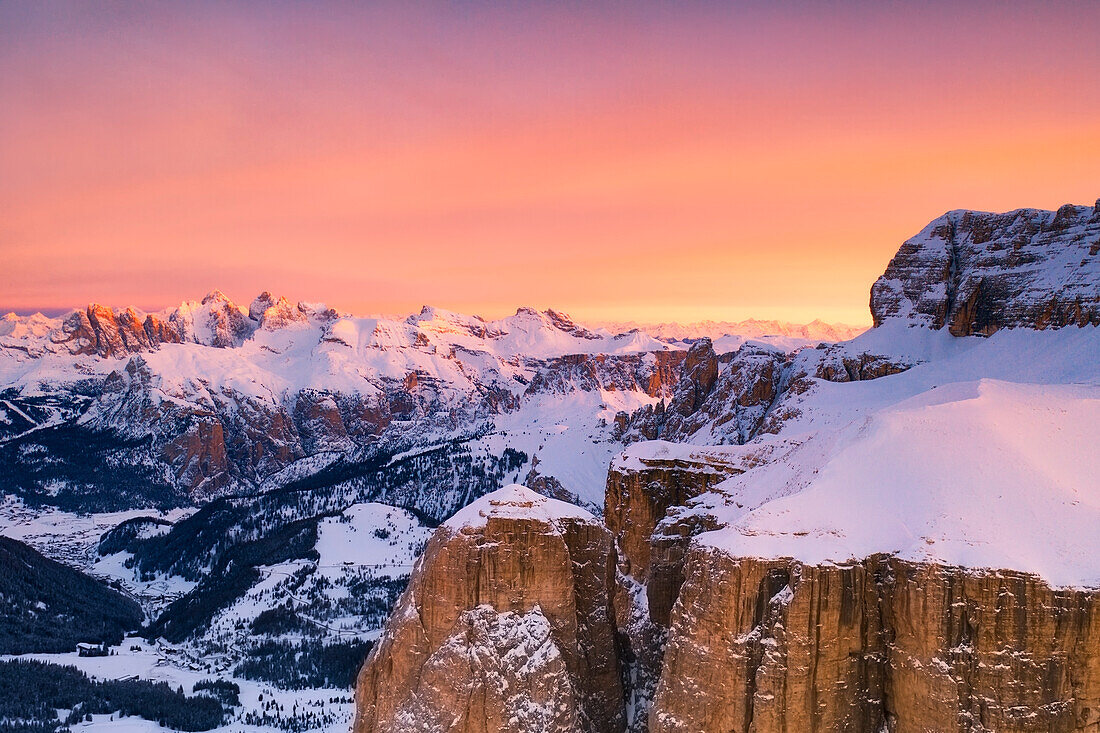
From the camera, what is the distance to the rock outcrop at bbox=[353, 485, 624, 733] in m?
51.2

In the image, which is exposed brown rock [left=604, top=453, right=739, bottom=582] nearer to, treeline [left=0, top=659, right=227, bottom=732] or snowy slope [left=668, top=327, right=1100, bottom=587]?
snowy slope [left=668, top=327, right=1100, bottom=587]

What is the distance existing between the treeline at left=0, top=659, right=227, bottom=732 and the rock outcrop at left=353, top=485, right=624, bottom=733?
402 feet

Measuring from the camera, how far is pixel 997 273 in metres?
135

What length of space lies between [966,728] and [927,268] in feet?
405

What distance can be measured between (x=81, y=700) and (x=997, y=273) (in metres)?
187

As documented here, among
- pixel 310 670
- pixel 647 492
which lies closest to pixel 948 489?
pixel 647 492

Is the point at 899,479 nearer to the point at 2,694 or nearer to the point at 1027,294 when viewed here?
the point at 1027,294

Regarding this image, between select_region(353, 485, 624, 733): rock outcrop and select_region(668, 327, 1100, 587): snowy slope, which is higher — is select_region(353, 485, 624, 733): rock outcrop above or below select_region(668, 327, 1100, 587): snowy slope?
below

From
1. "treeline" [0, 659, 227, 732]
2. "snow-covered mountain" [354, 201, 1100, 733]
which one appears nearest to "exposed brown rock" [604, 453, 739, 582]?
"snow-covered mountain" [354, 201, 1100, 733]

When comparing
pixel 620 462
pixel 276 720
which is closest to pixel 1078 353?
pixel 620 462

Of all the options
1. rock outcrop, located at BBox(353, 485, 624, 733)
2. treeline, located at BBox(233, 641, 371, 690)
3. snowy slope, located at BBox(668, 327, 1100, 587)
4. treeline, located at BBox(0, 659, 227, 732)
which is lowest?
treeline, located at BBox(233, 641, 371, 690)

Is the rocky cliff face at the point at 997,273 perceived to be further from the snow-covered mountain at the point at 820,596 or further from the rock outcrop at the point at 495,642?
the rock outcrop at the point at 495,642

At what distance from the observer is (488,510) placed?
56.7 metres

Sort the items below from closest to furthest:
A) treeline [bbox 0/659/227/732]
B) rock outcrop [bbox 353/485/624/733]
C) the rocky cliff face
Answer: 1. rock outcrop [bbox 353/485/624/733]
2. the rocky cliff face
3. treeline [bbox 0/659/227/732]
